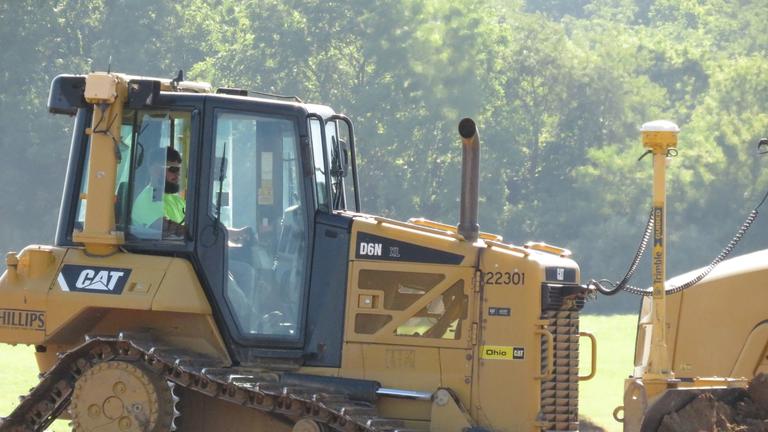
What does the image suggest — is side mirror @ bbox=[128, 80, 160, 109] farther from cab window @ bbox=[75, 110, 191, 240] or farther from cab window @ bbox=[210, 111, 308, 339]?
cab window @ bbox=[210, 111, 308, 339]

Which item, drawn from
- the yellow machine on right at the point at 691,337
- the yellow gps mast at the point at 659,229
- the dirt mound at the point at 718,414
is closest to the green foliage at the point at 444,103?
the yellow machine on right at the point at 691,337

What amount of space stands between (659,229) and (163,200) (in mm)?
3831

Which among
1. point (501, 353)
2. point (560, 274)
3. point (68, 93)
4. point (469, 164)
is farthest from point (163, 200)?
point (560, 274)

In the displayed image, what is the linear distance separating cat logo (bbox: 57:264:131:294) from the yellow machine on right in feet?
12.1

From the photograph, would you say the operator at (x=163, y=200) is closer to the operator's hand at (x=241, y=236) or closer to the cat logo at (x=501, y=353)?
the operator's hand at (x=241, y=236)

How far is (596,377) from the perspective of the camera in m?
24.3

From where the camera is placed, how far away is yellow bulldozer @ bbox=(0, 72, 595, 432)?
35.6ft

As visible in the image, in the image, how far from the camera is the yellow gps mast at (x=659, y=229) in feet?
38.4

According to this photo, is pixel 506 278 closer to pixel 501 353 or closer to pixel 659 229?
pixel 501 353

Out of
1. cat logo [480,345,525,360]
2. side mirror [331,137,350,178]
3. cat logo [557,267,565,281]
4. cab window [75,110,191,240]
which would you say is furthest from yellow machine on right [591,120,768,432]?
cab window [75,110,191,240]

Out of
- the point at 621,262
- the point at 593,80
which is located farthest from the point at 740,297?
the point at 593,80

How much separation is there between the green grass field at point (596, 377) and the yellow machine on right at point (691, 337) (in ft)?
15.2

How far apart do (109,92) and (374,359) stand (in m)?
2.77

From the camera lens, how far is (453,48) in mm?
59281
